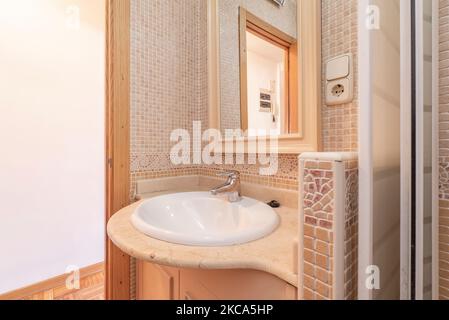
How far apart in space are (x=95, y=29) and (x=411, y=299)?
2.15 m

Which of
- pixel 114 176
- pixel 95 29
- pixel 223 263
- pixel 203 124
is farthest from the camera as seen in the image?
pixel 95 29

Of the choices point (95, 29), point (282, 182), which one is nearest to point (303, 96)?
point (282, 182)

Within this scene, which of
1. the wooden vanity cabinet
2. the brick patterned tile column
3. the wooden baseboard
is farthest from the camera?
the wooden baseboard

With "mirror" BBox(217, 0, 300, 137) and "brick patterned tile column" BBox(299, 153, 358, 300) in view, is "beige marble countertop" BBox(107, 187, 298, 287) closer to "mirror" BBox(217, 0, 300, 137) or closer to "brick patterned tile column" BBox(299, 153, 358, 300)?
"brick patterned tile column" BBox(299, 153, 358, 300)

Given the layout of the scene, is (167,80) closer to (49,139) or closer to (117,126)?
(117,126)

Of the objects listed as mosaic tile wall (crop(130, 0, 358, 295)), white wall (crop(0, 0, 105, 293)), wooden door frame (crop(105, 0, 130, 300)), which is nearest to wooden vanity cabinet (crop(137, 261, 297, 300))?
wooden door frame (crop(105, 0, 130, 300))

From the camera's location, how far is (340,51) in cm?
68

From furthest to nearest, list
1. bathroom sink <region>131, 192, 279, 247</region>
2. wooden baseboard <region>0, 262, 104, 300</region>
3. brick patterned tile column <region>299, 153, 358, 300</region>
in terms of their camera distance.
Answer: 1. wooden baseboard <region>0, 262, 104, 300</region>
2. bathroom sink <region>131, 192, 279, 247</region>
3. brick patterned tile column <region>299, 153, 358, 300</region>

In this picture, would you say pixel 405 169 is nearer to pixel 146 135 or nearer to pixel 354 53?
pixel 354 53

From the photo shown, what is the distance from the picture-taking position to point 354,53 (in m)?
0.65

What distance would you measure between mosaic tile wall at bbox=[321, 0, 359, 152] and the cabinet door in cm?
62

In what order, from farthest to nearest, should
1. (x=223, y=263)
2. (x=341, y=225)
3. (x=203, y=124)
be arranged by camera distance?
1. (x=203, y=124)
2. (x=223, y=263)
3. (x=341, y=225)

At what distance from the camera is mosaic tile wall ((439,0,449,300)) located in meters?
0.53

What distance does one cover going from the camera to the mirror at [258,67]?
0.79 metres
